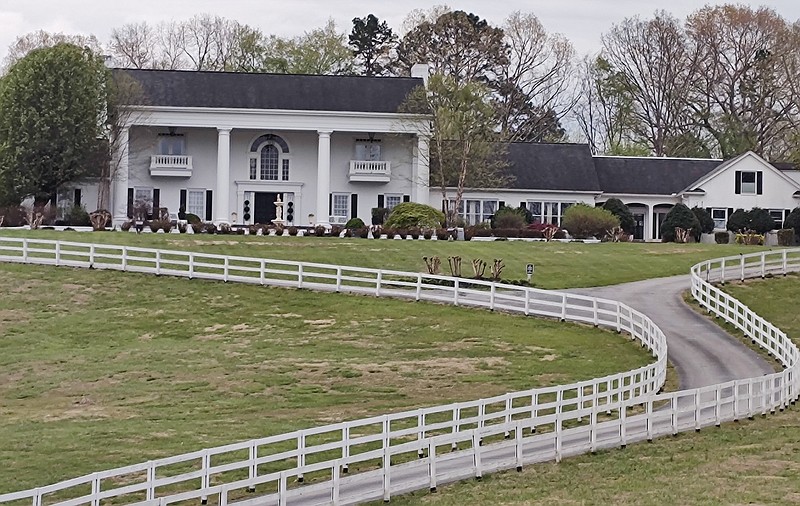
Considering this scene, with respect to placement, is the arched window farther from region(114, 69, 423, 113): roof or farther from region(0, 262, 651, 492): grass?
region(0, 262, 651, 492): grass

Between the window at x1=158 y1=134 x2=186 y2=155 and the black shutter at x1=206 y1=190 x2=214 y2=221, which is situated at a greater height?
the window at x1=158 y1=134 x2=186 y2=155

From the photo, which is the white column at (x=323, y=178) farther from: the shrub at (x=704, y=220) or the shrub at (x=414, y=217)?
the shrub at (x=704, y=220)

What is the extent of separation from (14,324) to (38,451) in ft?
59.6

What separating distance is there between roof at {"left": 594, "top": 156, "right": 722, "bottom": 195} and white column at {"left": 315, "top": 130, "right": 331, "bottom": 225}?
17.5m

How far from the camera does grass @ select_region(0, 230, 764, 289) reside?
5509 centimetres

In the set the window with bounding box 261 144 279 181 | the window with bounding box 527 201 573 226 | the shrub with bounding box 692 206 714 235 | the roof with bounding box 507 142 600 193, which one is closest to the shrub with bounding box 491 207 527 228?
the window with bounding box 527 201 573 226

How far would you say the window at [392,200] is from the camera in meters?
76.9

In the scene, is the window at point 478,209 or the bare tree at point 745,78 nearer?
the window at point 478,209

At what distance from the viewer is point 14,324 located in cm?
4234

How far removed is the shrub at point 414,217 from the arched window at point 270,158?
10.1 meters

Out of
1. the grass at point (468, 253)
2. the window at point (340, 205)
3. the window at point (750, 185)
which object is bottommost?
the grass at point (468, 253)

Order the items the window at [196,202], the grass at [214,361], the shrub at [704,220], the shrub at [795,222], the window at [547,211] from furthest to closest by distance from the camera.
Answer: the window at [547,211]
the shrub at [704,220]
the window at [196,202]
the shrub at [795,222]
the grass at [214,361]

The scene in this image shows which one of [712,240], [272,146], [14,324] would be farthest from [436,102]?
[14,324]

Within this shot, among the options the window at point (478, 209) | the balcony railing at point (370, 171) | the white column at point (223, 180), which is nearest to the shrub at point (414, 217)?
the balcony railing at point (370, 171)
